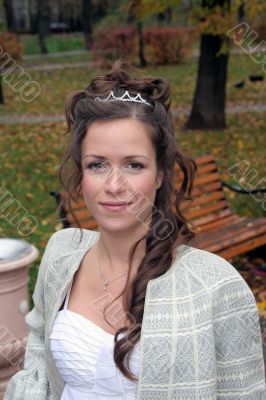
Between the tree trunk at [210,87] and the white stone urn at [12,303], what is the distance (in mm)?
8644

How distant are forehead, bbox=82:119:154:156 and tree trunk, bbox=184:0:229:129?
34.2 ft

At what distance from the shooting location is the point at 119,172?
207 centimetres

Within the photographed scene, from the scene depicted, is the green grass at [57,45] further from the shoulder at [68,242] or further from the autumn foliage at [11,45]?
the shoulder at [68,242]

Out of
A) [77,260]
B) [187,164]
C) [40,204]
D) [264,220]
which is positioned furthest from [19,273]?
[40,204]

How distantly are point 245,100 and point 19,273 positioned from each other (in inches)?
554

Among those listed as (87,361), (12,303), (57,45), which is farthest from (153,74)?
(87,361)

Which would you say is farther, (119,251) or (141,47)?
(141,47)

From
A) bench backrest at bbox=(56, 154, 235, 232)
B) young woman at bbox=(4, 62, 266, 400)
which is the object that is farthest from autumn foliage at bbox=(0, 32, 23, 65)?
young woman at bbox=(4, 62, 266, 400)

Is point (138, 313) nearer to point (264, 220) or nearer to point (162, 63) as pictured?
point (264, 220)

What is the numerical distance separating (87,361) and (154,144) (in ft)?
2.24

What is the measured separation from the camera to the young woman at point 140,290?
2.00 meters

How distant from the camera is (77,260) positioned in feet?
7.85

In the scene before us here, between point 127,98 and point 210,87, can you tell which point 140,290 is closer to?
point 127,98

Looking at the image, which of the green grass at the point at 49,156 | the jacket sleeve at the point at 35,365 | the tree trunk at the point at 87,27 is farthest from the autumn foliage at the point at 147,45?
the jacket sleeve at the point at 35,365
